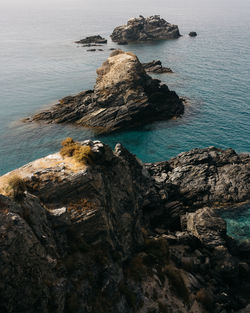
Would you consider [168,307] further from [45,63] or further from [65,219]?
[45,63]

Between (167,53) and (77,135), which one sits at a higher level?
(167,53)

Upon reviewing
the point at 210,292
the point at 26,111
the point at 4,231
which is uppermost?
the point at 4,231

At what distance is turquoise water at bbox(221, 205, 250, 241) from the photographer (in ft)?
127

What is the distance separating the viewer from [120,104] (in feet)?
236

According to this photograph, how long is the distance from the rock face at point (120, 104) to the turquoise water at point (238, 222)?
3572 centimetres

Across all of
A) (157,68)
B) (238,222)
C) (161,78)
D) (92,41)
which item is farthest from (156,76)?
(92,41)

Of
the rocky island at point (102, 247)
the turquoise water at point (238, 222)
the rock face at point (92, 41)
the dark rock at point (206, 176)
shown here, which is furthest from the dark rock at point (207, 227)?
the rock face at point (92, 41)

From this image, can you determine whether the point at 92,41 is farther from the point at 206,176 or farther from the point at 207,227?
the point at 207,227

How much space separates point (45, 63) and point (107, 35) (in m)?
82.1

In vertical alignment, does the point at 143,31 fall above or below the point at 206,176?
above

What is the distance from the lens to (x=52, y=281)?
18047mm

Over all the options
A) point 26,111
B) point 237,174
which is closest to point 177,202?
point 237,174

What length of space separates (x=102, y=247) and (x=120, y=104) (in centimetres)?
5286

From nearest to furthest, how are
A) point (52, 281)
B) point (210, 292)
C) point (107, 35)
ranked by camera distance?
point (52, 281) → point (210, 292) → point (107, 35)
